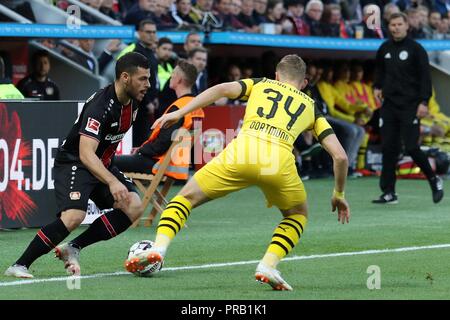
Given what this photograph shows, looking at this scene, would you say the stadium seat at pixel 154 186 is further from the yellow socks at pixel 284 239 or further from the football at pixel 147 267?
the yellow socks at pixel 284 239

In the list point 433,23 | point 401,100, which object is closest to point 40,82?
point 401,100

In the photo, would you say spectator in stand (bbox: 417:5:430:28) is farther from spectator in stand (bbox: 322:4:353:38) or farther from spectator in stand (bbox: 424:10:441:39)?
spectator in stand (bbox: 322:4:353:38)

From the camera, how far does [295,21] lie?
22.1 meters

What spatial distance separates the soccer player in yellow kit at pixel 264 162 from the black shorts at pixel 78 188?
885 mm

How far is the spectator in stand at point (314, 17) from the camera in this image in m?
22.3

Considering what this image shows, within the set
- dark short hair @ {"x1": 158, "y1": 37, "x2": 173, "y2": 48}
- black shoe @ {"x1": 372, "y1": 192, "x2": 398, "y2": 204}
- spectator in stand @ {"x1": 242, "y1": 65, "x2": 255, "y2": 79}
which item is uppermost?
dark short hair @ {"x1": 158, "y1": 37, "x2": 173, "y2": 48}

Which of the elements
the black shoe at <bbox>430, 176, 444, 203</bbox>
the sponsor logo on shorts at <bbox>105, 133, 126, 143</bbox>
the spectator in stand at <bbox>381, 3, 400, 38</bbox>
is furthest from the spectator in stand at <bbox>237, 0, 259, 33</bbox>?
the sponsor logo on shorts at <bbox>105, 133, 126, 143</bbox>

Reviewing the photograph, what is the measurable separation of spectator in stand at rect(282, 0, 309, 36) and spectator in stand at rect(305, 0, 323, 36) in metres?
0.10

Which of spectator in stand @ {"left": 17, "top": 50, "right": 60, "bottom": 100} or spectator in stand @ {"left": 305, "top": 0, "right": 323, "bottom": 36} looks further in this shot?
spectator in stand @ {"left": 305, "top": 0, "right": 323, "bottom": 36}

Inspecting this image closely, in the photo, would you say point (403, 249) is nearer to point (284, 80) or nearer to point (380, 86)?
point (284, 80)

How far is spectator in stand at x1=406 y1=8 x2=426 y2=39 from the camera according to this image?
78.7 feet

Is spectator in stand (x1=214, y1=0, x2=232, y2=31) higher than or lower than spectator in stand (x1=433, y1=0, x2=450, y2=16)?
higher

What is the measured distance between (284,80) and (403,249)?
3.00 m

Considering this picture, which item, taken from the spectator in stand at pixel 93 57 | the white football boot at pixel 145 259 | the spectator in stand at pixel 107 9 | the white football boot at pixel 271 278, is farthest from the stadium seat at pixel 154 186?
the spectator in stand at pixel 107 9
